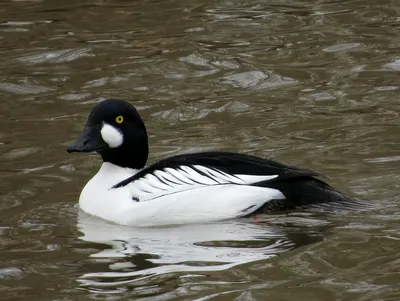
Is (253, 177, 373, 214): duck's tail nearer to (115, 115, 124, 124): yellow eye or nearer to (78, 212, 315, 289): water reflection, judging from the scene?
(78, 212, 315, 289): water reflection

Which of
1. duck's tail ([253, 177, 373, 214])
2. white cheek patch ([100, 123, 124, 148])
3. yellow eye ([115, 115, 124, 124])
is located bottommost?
duck's tail ([253, 177, 373, 214])

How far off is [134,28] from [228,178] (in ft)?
20.5

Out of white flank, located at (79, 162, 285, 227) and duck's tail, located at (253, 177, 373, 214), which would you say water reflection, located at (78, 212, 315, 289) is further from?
duck's tail, located at (253, 177, 373, 214)

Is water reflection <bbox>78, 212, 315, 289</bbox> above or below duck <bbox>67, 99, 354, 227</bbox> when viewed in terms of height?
below

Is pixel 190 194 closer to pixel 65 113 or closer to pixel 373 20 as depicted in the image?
pixel 65 113

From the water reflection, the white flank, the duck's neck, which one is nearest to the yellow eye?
the duck's neck

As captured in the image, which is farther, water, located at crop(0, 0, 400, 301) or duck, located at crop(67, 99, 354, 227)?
duck, located at crop(67, 99, 354, 227)

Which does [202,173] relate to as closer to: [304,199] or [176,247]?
[304,199]

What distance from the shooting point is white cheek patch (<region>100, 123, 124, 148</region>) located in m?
9.21

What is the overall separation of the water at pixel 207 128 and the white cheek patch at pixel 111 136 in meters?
0.62

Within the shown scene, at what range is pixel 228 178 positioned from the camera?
8.95 m

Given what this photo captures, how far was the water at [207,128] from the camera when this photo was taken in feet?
24.9

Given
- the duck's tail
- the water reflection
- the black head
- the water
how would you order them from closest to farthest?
the water, the water reflection, the duck's tail, the black head

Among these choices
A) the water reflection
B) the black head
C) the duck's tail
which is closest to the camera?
the water reflection
